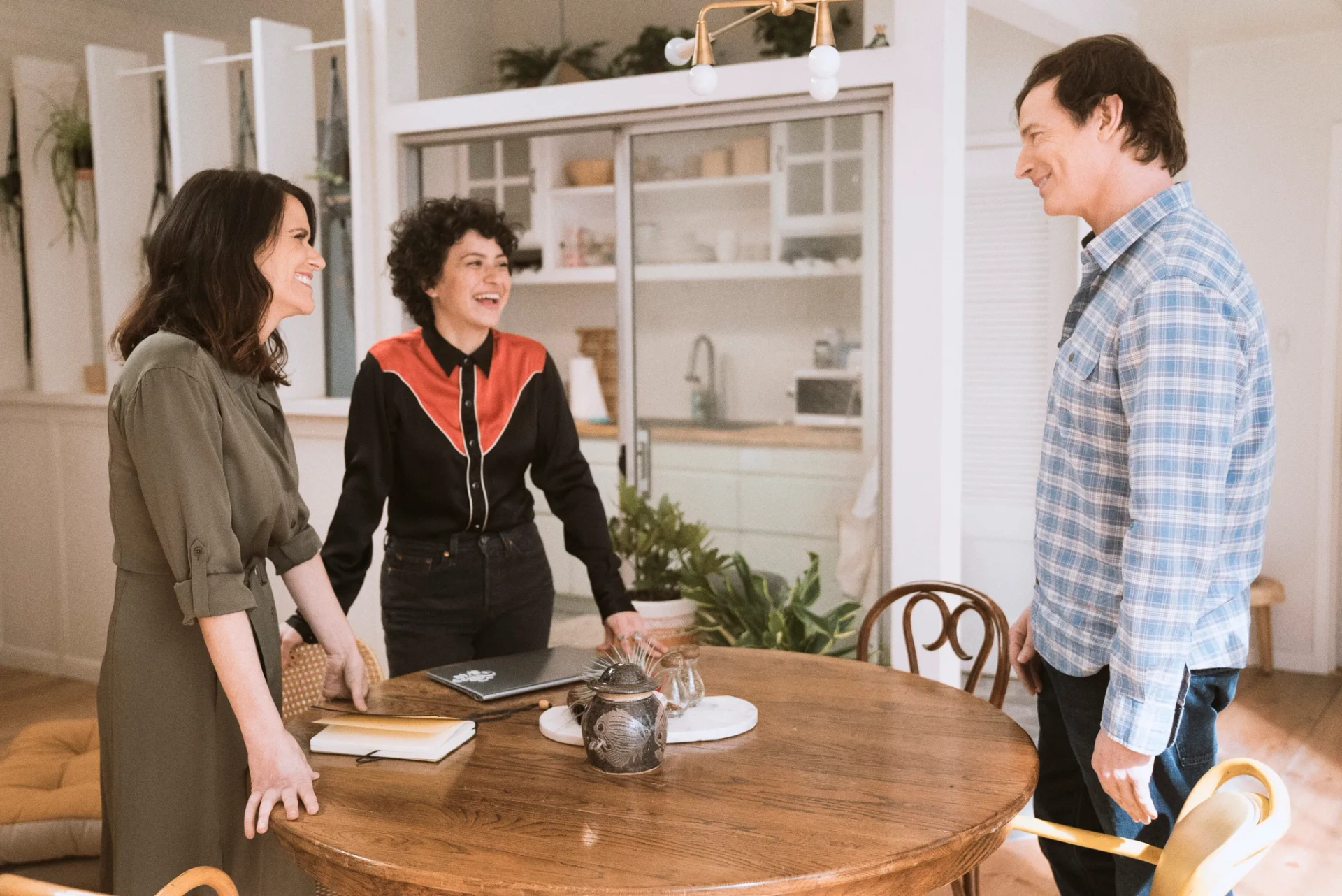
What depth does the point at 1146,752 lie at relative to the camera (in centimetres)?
150

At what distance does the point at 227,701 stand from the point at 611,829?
650mm

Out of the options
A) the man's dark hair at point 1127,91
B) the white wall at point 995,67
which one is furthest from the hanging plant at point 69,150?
the man's dark hair at point 1127,91

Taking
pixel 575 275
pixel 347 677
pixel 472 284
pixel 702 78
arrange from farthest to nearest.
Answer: pixel 575 275 < pixel 472 284 < pixel 702 78 < pixel 347 677

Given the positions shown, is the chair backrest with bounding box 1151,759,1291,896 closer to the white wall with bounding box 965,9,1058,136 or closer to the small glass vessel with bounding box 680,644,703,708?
the small glass vessel with bounding box 680,644,703,708

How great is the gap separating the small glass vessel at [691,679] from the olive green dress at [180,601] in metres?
0.61

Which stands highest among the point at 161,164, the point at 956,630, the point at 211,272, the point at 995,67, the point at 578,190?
the point at 995,67

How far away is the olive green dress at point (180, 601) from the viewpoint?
154 centimetres

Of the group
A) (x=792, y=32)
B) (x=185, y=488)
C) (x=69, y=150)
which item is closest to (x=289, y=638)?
(x=185, y=488)

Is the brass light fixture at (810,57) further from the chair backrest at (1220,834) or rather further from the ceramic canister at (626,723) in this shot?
the chair backrest at (1220,834)

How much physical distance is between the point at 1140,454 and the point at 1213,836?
1.49ft

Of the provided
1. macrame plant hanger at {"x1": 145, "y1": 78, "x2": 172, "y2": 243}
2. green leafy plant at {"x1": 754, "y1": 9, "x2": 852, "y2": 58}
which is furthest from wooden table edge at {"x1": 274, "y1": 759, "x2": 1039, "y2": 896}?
macrame plant hanger at {"x1": 145, "y1": 78, "x2": 172, "y2": 243}

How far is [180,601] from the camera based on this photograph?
1.54 m

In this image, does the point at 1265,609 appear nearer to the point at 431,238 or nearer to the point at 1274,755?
the point at 1274,755

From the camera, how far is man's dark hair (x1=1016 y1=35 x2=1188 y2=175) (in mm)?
1610
